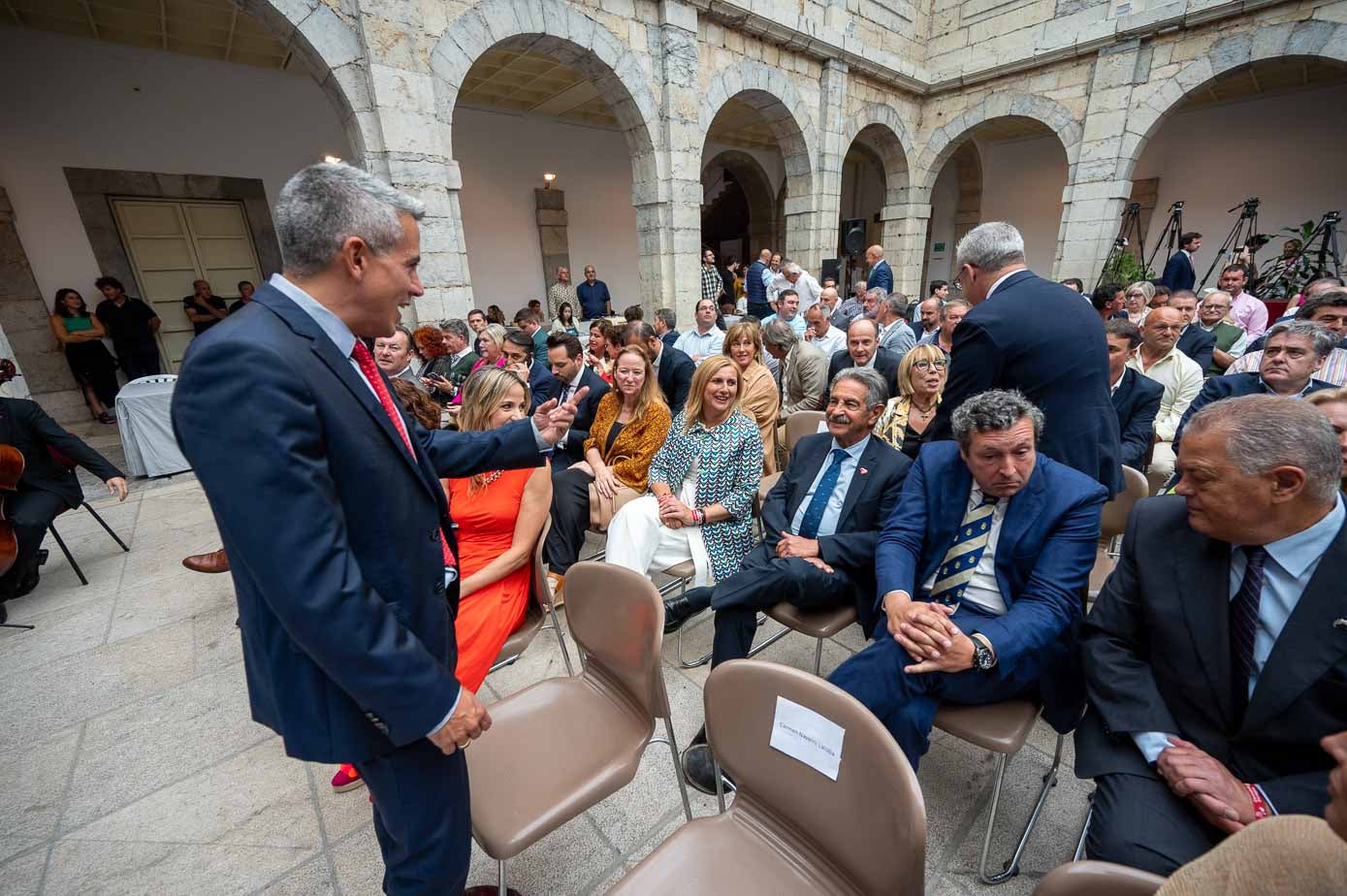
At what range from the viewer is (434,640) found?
1.18 metres

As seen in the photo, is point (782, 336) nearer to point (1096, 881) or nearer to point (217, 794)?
point (1096, 881)

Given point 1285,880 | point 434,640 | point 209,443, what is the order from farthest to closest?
point 434,640 < point 209,443 < point 1285,880

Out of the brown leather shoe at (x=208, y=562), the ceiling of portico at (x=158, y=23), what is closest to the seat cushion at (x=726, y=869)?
the brown leather shoe at (x=208, y=562)

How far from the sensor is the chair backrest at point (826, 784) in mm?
928

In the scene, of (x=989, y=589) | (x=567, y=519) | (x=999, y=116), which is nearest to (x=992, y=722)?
(x=989, y=589)

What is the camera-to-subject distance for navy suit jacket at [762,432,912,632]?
6.68 ft

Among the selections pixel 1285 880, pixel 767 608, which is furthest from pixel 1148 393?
pixel 1285 880

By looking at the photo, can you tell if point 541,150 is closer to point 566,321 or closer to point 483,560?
point 566,321

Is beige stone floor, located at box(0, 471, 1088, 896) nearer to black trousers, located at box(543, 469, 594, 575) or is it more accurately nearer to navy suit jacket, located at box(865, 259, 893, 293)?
black trousers, located at box(543, 469, 594, 575)

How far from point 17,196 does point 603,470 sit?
25.8ft

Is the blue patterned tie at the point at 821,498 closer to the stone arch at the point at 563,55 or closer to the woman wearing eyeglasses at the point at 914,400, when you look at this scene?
the woman wearing eyeglasses at the point at 914,400

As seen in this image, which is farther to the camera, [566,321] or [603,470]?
[566,321]

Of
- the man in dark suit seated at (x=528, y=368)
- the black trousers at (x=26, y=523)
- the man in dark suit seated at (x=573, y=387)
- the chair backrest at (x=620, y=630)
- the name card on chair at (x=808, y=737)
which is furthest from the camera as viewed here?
the man in dark suit seated at (x=528, y=368)

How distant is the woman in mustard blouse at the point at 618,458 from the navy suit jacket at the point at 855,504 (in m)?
0.94
